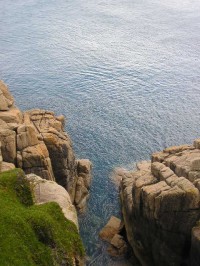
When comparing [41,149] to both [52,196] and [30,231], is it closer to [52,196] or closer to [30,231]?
Answer: [52,196]

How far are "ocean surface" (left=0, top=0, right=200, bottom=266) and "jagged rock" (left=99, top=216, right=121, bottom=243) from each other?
1.04m

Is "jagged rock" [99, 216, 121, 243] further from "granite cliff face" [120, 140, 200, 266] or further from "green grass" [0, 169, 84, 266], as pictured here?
"green grass" [0, 169, 84, 266]

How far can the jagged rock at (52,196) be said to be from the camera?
30.3m

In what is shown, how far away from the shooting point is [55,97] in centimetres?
8038

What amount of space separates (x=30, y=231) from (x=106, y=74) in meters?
71.7

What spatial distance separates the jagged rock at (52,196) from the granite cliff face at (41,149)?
6.02m

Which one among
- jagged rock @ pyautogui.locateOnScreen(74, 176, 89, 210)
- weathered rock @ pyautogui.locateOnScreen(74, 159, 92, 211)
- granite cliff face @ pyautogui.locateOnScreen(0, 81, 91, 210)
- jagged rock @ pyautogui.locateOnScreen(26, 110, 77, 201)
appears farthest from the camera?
weathered rock @ pyautogui.locateOnScreen(74, 159, 92, 211)

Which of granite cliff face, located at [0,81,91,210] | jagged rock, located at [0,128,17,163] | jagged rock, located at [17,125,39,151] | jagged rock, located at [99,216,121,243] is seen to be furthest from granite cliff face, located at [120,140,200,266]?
jagged rock, located at [0,128,17,163]

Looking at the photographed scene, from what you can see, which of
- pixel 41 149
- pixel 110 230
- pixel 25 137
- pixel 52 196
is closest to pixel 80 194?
pixel 110 230

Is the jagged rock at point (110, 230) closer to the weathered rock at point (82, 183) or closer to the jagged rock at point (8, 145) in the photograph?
the weathered rock at point (82, 183)

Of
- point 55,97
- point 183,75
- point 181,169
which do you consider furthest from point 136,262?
point 183,75

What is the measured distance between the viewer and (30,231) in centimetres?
2462

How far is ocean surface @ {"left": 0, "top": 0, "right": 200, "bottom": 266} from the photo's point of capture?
6225cm

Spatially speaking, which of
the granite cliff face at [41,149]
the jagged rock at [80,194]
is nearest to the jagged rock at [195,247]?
the granite cliff face at [41,149]
